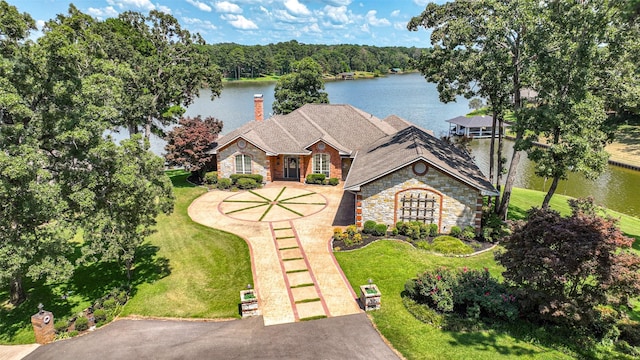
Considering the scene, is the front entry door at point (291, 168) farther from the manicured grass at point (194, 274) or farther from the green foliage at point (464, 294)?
the green foliage at point (464, 294)

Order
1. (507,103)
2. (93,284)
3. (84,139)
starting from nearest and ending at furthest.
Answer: (84,139), (93,284), (507,103)

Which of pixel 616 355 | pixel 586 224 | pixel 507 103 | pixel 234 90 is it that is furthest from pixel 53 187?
pixel 234 90

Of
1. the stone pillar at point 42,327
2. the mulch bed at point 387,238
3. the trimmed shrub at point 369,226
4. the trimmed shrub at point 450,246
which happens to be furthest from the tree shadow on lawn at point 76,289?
the trimmed shrub at point 450,246

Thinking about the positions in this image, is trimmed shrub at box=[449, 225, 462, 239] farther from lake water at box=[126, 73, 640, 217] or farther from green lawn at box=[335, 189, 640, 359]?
lake water at box=[126, 73, 640, 217]

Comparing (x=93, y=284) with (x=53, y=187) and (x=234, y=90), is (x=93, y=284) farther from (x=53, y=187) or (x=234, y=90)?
(x=234, y=90)

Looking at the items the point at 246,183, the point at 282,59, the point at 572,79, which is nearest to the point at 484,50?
the point at 572,79

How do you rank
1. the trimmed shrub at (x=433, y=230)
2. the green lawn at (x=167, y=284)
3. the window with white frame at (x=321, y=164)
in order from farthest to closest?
the window with white frame at (x=321, y=164) < the trimmed shrub at (x=433, y=230) < the green lawn at (x=167, y=284)

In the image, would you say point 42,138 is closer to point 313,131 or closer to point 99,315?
point 99,315
